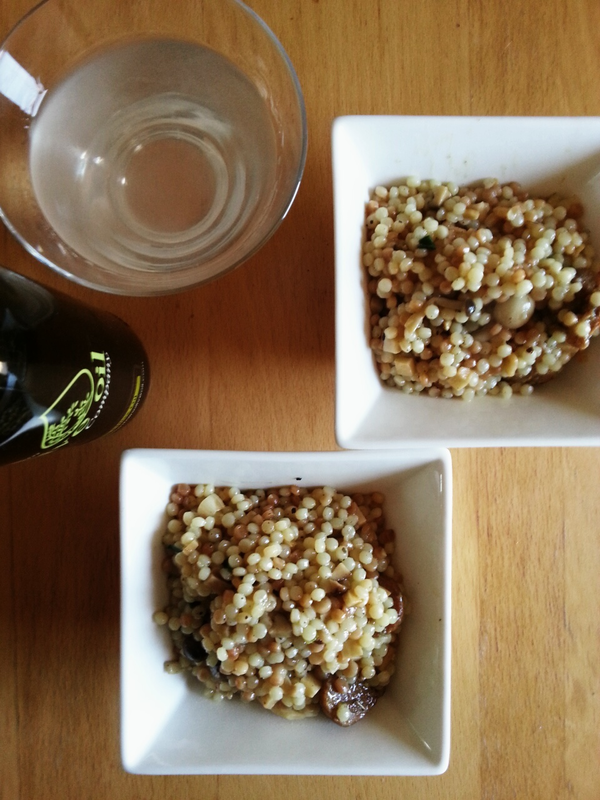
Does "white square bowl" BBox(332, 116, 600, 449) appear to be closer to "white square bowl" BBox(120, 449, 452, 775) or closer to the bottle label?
"white square bowl" BBox(120, 449, 452, 775)

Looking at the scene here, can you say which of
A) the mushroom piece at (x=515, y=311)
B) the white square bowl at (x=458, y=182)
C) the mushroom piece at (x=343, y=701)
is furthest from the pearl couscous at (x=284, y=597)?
the mushroom piece at (x=515, y=311)

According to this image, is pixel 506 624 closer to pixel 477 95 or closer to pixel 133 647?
pixel 133 647

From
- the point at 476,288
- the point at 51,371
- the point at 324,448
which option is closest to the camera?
the point at 51,371

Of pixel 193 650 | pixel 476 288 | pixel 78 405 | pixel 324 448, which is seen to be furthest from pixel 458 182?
pixel 193 650

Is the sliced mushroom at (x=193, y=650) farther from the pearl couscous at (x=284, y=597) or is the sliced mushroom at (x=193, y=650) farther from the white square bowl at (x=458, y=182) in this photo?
the white square bowl at (x=458, y=182)

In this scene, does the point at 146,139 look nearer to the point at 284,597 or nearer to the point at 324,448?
the point at 324,448

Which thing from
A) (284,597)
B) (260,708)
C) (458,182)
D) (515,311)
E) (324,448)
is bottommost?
(260,708)

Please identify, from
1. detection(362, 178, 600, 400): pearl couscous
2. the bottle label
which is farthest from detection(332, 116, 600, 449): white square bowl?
the bottle label
